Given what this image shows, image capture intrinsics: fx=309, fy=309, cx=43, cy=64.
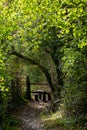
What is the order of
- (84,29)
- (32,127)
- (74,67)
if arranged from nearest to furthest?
(84,29) < (74,67) < (32,127)

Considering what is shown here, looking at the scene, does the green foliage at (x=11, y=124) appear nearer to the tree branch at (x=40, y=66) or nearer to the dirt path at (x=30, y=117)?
the dirt path at (x=30, y=117)

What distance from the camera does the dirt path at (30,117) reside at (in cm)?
1366

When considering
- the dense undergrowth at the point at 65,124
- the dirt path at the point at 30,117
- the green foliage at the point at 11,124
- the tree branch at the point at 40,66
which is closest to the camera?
the dense undergrowth at the point at 65,124

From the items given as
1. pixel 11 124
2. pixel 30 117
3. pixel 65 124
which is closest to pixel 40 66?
pixel 30 117

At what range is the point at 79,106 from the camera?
39.4ft

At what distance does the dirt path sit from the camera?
1366 cm

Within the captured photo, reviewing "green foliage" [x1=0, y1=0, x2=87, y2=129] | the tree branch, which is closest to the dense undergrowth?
"green foliage" [x1=0, y1=0, x2=87, y2=129]

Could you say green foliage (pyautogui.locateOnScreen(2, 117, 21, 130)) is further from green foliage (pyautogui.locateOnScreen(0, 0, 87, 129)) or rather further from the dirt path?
green foliage (pyautogui.locateOnScreen(0, 0, 87, 129))

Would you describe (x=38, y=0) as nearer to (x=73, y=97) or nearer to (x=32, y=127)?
(x=73, y=97)

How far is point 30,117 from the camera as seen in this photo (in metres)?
16.1

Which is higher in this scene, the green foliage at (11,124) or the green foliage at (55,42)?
the green foliage at (55,42)

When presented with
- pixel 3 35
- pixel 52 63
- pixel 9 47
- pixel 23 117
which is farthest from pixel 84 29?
pixel 52 63

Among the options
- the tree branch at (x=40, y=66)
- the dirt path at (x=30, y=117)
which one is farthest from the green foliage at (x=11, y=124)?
the tree branch at (x=40, y=66)

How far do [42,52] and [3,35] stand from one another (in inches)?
220
